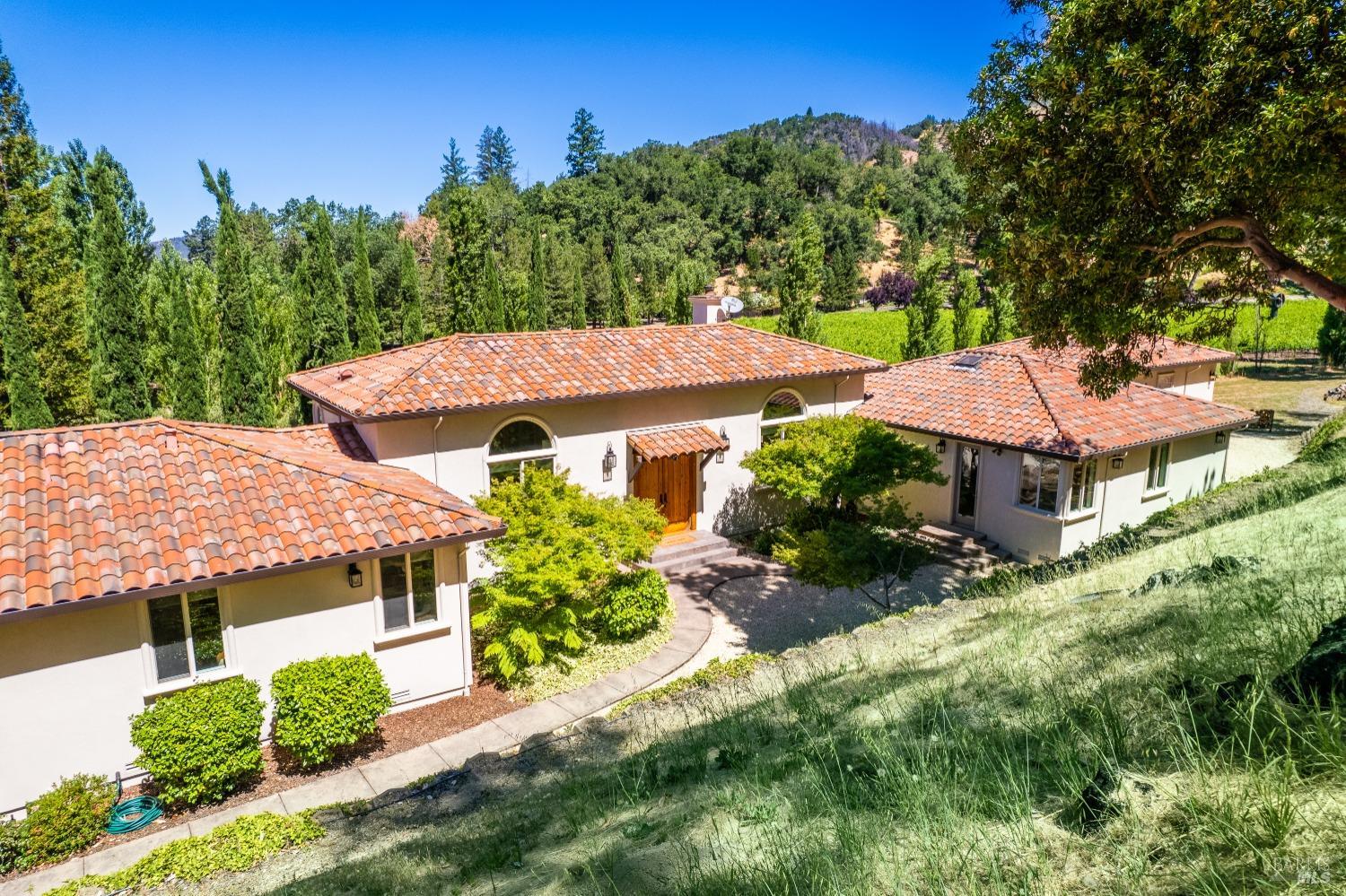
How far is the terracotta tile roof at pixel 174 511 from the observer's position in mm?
9922

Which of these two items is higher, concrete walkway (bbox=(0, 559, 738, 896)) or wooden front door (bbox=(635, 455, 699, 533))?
wooden front door (bbox=(635, 455, 699, 533))

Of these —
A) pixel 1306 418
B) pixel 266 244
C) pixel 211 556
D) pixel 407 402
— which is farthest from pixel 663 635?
pixel 266 244

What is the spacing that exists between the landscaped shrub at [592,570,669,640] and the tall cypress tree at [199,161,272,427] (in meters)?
17.3

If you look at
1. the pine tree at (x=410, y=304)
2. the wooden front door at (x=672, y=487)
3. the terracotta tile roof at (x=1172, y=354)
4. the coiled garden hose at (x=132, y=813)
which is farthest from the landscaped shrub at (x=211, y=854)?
the pine tree at (x=410, y=304)

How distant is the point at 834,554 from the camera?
1609 cm

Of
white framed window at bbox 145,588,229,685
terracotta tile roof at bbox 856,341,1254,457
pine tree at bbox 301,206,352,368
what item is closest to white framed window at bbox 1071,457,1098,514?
terracotta tile roof at bbox 856,341,1254,457

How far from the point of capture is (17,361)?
21469mm

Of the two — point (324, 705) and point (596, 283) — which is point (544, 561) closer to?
point (324, 705)

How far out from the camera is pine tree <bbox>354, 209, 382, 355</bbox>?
36.4 metres

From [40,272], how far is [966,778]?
97.5 ft

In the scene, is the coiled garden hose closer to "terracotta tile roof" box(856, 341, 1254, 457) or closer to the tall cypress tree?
"terracotta tile roof" box(856, 341, 1254, 457)

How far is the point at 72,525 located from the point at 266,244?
69.2m

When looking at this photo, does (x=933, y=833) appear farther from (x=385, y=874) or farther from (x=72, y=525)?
(x=72, y=525)

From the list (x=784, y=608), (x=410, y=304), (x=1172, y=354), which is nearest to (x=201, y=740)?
(x=784, y=608)
